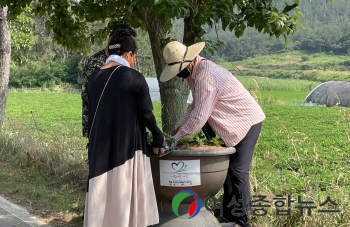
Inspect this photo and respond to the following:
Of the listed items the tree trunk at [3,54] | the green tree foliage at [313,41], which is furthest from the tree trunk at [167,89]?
the green tree foliage at [313,41]

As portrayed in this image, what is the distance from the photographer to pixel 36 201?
575cm

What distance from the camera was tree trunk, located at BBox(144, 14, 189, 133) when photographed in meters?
5.42

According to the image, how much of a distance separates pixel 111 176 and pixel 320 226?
1899mm

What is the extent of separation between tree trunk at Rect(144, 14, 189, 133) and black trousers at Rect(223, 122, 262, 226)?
4.73ft

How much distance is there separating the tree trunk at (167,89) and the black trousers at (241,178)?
1440 millimetres

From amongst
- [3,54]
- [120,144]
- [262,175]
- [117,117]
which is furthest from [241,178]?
[3,54]

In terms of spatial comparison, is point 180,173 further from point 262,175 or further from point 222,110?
point 262,175

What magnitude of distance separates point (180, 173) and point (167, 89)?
1.79 meters

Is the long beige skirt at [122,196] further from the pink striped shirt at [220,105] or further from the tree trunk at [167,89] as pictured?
the tree trunk at [167,89]

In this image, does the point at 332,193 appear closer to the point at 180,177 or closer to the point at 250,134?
the point at 250,134

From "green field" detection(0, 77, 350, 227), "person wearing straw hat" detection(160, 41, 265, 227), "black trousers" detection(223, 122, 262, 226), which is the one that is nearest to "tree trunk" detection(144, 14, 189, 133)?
"green field" detection(0, 77, 350, 227)

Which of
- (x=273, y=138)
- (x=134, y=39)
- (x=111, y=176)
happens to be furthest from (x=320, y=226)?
(x=273, y=138)

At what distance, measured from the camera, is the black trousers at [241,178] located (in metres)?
4.12

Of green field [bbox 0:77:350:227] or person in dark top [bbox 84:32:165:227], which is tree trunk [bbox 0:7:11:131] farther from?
person in dark top [bbox 84:32:165:227]
